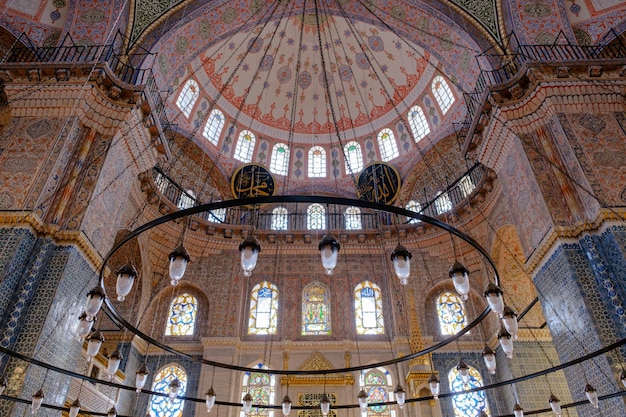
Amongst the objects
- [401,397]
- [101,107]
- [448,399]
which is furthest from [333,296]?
[101,107]

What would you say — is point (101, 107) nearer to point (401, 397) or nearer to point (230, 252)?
point (230, 252)

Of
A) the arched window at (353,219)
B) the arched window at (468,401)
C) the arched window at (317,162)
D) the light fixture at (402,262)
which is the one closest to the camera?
the light fixture at (402,262)

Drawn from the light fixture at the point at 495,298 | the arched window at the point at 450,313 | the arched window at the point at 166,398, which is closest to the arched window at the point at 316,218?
the arched window at the point at 450,313

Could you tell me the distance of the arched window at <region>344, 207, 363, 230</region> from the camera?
13555mm

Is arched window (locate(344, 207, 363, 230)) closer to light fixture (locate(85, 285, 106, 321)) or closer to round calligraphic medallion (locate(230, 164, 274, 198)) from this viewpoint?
round calligraphic medallion (locate(230, 164, 274, 198))

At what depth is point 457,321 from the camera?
11500 mm

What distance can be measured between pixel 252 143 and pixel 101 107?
7.23 metres

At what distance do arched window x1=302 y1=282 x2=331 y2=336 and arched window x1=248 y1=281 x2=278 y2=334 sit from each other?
771 millimetres

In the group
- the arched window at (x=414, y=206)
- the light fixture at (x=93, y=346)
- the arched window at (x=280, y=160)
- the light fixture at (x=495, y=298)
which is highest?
the arched window at (x=280, y=160)

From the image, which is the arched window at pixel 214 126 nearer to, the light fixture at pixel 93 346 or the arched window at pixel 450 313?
the arched window at pixel 450 313

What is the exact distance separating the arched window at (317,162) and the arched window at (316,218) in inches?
54.7

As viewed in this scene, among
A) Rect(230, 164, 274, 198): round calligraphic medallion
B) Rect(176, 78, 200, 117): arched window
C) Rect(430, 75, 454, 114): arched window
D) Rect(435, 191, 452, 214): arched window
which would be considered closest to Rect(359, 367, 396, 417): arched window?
Rect(435, 191, 452, 214): arched window

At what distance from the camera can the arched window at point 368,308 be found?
1159 centimetres

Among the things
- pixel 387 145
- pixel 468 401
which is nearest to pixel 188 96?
pixel 387 145
